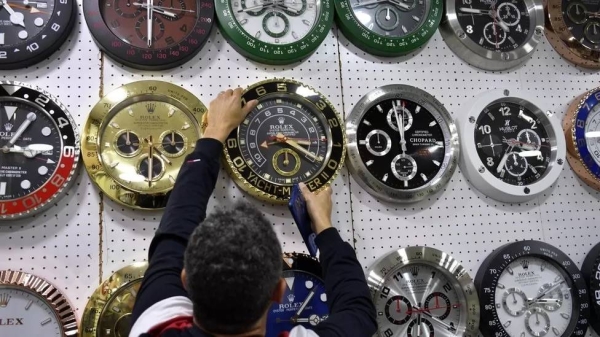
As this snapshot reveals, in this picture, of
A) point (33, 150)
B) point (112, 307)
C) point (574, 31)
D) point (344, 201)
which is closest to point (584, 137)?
point (574, 31)

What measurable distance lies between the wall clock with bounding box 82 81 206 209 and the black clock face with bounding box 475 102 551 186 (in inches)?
40.0

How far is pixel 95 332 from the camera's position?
1299mm

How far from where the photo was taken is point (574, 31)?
1.99m

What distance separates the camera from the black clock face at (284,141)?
151 centimetres

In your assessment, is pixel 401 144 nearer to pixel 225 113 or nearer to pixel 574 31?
pixel 225 113

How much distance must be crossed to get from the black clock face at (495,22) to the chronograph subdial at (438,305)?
3.04 ft

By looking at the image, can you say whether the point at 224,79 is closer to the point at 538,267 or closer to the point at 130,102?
the point at 130,102

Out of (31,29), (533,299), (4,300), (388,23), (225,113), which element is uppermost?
(388,23)

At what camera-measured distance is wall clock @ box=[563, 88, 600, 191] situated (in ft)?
6.20

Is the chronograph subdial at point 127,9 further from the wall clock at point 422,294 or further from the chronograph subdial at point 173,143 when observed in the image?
the wall clock at point 422,294

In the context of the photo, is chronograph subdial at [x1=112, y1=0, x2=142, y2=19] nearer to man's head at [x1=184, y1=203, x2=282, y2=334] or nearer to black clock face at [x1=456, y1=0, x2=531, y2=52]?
man's head at [x1=184, y1=203, x2=282, y2=334]

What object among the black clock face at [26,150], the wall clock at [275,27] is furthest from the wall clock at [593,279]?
the black clock face at [26,150]

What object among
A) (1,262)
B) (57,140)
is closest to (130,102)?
(57,140)

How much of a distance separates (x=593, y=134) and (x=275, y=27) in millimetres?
1303
